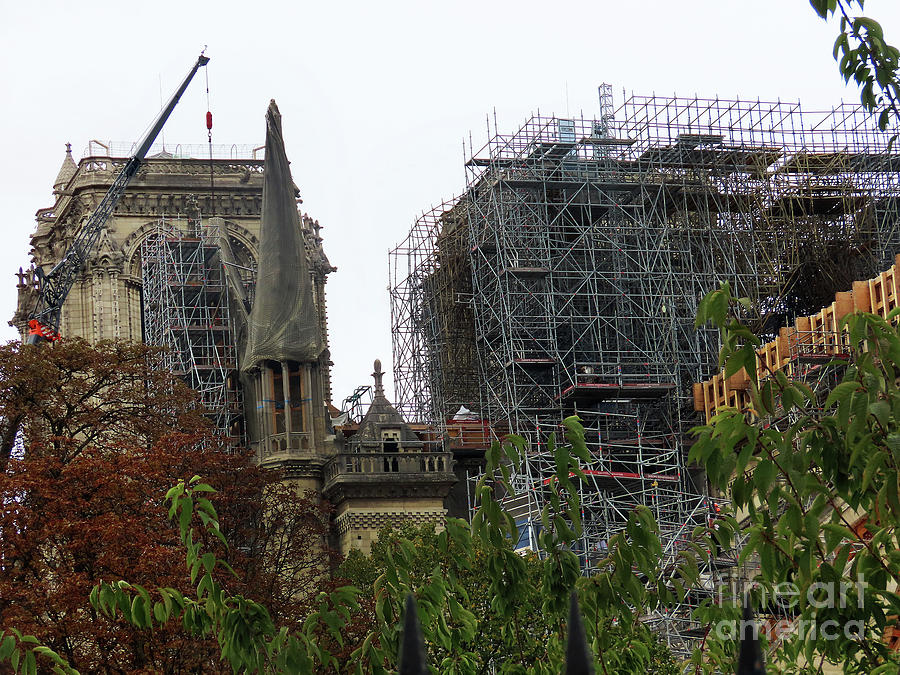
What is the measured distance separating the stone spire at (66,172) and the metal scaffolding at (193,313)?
11137 mm

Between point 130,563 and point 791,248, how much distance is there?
5043 centimetres

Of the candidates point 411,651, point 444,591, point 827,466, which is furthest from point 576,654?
point 444,591

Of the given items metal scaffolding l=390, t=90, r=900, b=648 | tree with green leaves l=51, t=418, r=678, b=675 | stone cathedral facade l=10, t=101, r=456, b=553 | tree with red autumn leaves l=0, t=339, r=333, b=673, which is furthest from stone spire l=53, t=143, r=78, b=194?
tree with green leaves l=51, t=418, r=678, b=675

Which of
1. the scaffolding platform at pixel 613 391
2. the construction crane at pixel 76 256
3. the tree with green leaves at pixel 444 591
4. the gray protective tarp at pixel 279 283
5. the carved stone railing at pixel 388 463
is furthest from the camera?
the construction crane at pixel 76 256

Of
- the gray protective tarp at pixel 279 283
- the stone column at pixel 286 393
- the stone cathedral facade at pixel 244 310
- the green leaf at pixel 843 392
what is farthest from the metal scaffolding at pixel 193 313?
the green leaf at pixel 843 392

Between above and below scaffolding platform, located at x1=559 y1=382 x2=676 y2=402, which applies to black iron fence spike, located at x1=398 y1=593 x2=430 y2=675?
below

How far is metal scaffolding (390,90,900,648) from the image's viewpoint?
7575 centimetres

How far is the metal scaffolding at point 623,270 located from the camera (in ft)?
249

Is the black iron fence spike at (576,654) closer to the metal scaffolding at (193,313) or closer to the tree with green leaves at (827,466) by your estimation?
the tree with green leaves at (827,466)

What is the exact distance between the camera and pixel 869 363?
52.4ft

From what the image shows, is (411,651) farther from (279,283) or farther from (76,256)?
(76,256)

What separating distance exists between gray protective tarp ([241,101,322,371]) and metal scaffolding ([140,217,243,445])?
5.07 metres

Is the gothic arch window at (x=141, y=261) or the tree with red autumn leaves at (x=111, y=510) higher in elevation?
the gothic arch window at (x=141, y=261)

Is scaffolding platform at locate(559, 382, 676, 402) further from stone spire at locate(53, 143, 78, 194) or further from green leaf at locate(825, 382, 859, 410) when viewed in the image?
green leaf at locate(825, 382, 859, 410)
